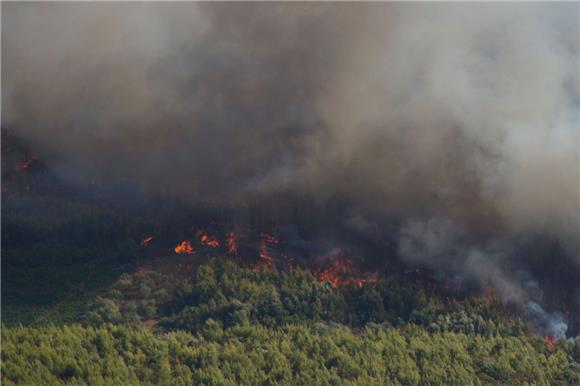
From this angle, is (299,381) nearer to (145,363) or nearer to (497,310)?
(145,363)

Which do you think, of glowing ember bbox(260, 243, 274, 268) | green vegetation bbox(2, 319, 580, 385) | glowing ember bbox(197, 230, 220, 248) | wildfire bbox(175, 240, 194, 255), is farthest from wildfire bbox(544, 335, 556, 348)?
wildfire bbox(175, 240, 194, 255)

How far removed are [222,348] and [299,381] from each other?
673 cm

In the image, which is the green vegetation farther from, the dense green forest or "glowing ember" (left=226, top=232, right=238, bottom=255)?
"glowing ember" (left=226, top=232, right=238, bottom=255)

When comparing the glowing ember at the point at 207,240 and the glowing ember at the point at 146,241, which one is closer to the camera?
the glowing ember at the point at 146,241

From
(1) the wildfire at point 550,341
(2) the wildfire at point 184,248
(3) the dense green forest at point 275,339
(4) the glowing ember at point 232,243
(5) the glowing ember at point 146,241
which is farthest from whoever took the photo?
(4) the glowing ember at point 232,243

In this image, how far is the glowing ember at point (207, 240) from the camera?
308 ft

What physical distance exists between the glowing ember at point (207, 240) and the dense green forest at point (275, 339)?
3.23 meters

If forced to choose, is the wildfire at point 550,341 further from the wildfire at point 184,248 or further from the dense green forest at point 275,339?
the wildfire at point 184,248

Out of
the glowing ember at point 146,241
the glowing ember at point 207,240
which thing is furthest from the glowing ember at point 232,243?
the glowing ember at point 146,241

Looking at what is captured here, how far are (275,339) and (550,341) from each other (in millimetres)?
23656

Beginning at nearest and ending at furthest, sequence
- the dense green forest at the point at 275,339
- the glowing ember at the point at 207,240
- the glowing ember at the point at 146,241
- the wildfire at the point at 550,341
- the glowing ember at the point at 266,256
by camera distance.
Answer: the dense green forest at the point at 275,339, the wildfire at the point at 550,341, the glowing ember at the point at 146,241, the glowing ember at the point at 266,256, the glowing ember at the point at 207,240

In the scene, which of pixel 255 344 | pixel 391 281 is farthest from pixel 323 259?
pixel 255 344

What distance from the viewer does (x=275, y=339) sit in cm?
8069

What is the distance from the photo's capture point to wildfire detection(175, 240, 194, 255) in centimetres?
9244
